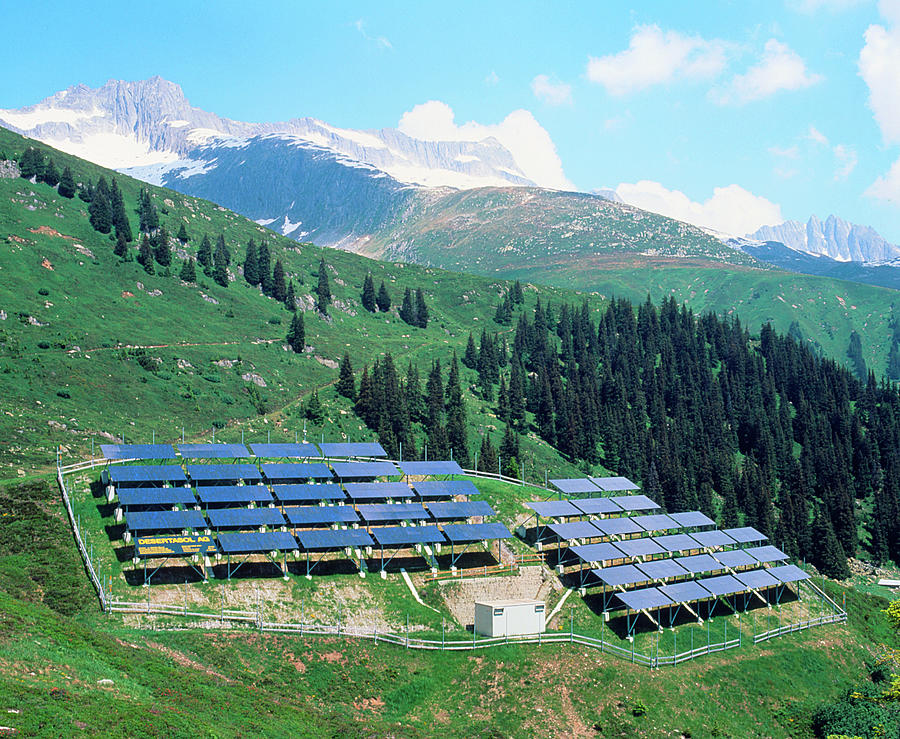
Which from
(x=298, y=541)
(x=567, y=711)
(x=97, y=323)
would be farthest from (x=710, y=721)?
(x=97, y=323)

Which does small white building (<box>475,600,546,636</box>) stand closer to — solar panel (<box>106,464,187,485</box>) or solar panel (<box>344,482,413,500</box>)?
solar panel (<box>344,482,413,500</box>)

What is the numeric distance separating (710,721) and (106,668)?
1997 inches

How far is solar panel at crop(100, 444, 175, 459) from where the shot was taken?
3866 inches

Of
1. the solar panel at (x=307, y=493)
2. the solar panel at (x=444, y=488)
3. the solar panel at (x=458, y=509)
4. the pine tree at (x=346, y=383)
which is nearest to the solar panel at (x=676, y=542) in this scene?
the solar panel at (x=458, y=509)

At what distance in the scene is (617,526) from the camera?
107 metres

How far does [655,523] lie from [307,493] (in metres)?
Result: 46.9

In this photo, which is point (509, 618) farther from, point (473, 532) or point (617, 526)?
point (617, 526)

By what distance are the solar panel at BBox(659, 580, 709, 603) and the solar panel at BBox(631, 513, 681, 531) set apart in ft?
47.3

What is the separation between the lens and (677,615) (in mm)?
93125

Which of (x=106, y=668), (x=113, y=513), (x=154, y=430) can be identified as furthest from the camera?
(x=154, y=430)

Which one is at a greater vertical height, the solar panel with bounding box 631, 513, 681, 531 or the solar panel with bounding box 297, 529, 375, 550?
the solar panel with bounding box 297, 529, 375, 550

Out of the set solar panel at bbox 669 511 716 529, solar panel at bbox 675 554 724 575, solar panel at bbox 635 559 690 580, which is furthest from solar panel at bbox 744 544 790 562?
solar panel at bbox 635 559 690 580

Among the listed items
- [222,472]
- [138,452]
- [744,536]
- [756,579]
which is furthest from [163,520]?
[744,536]

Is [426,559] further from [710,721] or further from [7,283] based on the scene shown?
[7,283]
